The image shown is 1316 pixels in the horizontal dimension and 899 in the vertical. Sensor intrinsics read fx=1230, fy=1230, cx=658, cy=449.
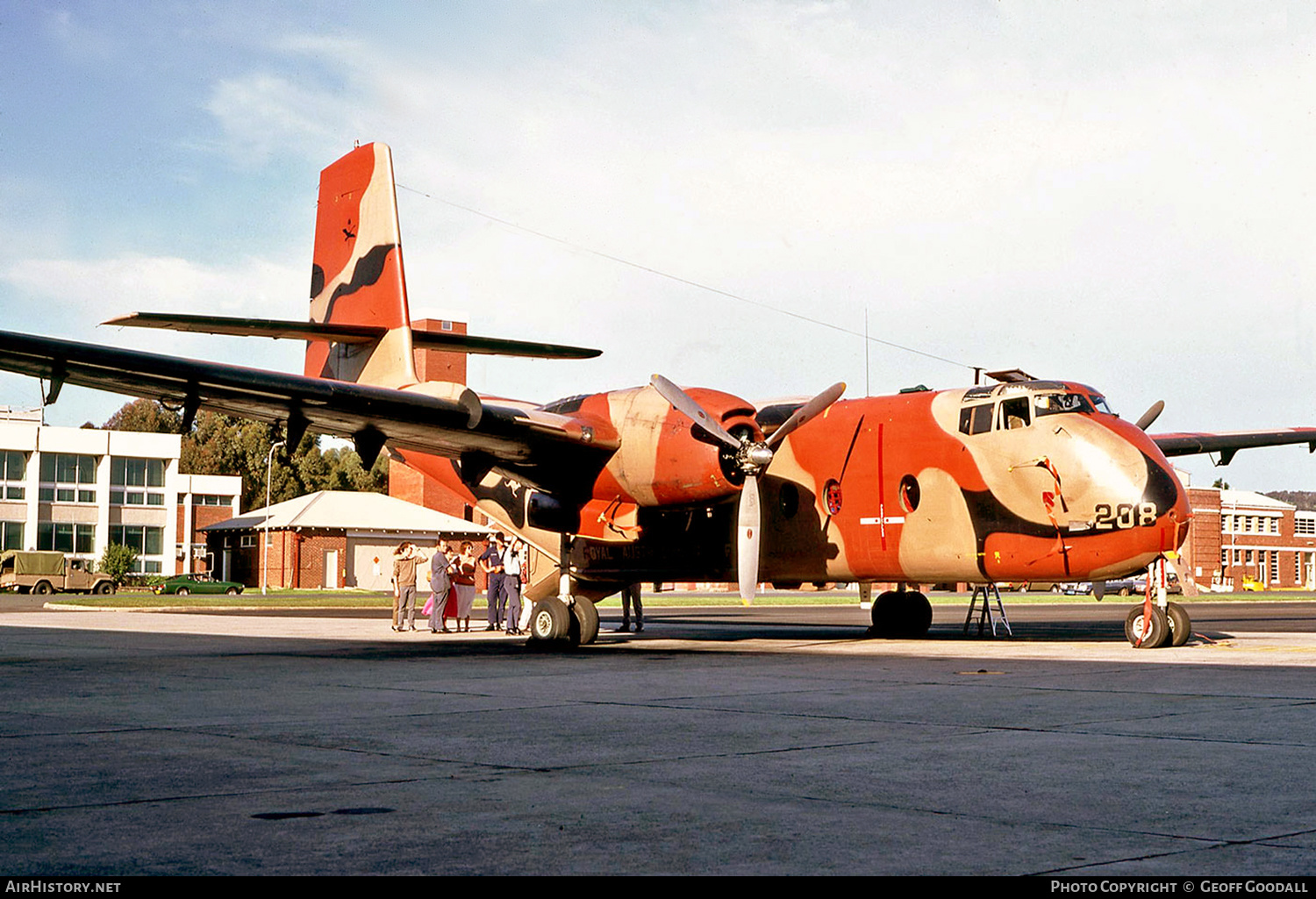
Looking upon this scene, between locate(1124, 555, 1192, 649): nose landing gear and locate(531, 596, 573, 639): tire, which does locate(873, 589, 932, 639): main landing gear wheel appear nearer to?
locate(1124, 555, 1192, 649): nose landing gear

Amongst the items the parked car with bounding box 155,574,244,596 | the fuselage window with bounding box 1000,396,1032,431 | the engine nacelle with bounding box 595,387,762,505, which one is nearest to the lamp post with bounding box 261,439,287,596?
the parked car with bounding box 155,574,244,596

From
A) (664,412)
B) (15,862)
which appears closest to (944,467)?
(664,412)

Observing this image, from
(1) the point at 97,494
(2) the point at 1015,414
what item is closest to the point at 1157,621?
(2) the point at 1015,414

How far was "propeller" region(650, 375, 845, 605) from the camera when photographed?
18328mm

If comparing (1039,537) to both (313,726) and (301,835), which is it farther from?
(301,835)

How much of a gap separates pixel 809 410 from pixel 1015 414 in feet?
10.3

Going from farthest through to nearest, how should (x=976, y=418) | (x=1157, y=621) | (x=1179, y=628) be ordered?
1. (x=976, y=418)
2. (x=1179, y=628)
3. (x=1157, y=621)

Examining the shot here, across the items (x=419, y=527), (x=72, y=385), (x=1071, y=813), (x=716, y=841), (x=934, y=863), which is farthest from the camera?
(x=419, y=527)

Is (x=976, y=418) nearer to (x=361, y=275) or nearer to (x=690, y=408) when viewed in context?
(x=690, y=408)

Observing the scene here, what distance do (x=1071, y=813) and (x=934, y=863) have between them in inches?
53.1

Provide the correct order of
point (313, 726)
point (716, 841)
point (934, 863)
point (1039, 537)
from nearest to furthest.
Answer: point (934, 863), point (716, 841), point (313, 726), point (1039, 537)

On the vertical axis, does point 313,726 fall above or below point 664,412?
below

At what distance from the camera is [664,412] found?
18797 millimetres

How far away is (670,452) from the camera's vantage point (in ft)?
60.7
